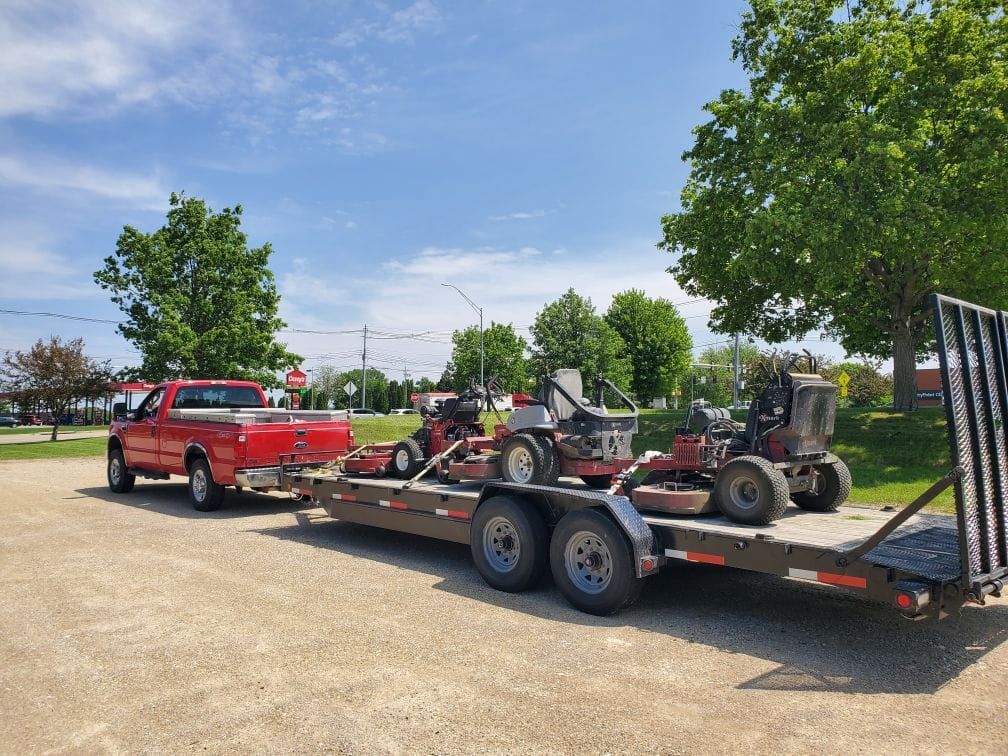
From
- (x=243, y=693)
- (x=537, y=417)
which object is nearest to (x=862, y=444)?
(x=537, y=417)

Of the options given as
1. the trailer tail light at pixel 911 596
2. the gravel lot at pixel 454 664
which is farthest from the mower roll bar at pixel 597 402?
the trailer tail light at pixel 911 596

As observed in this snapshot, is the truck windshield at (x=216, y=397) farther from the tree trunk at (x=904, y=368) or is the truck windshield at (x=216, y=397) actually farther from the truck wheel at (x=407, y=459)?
the tree trunk at (x=904, y=368)

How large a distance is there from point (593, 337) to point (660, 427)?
25.3 metres

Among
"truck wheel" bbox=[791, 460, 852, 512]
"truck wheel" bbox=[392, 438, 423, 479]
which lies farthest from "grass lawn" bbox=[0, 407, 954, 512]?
"truck wheel" bbox=[392, 438, 423, 479]

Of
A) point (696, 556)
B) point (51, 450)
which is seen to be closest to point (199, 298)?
point (51, 450)

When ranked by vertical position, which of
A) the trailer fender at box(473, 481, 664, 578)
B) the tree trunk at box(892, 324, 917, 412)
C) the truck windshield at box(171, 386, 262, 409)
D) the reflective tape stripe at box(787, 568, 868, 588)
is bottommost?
the reflective tape stripe at box(787, 568, 868, 588)

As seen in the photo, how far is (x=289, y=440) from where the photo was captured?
11078 mm

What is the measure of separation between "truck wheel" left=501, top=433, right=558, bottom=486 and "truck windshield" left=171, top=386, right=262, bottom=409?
750 cm

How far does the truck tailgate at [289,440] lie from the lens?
10656 millimetres

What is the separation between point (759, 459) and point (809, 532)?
0.70 metres

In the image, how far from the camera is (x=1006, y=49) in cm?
1598

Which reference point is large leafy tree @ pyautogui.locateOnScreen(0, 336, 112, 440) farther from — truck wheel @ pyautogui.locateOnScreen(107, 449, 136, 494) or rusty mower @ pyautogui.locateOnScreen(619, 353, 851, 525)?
rusty mower @ pyautogui.locateOnScreen(619, 353, 851, 525)

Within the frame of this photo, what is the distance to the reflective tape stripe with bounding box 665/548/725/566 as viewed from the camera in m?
5.44

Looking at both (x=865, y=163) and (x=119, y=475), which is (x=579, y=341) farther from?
(x=119, y=475)
